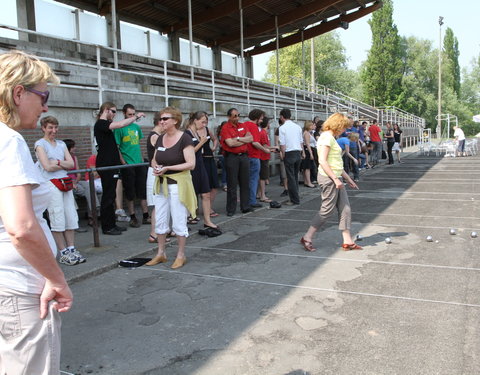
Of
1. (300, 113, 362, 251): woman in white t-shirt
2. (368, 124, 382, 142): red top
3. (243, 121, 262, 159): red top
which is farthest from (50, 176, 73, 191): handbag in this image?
(368, 124, 382, 142): red top

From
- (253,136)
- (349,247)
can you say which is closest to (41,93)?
(349,247)

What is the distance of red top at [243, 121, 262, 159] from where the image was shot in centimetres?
909

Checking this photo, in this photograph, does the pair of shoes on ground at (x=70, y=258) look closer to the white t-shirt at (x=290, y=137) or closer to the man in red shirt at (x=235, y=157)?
the man in red shirt at (x=235, y=157)

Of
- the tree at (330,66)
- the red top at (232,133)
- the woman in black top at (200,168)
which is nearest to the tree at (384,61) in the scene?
the tree at (330,66)

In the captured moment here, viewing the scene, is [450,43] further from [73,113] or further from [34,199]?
[34,199]

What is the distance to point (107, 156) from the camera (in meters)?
7.10

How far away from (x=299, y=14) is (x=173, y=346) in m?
21.4

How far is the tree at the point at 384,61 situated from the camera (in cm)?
5788

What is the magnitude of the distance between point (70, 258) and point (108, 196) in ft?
5.58

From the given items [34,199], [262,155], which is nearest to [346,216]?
[262,155]

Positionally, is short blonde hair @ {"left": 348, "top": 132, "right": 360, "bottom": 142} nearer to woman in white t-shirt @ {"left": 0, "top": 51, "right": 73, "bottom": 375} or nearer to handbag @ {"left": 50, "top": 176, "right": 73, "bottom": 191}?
handbag @ {"left": 50, "top": 176, "right": 73, "bottom": 191}

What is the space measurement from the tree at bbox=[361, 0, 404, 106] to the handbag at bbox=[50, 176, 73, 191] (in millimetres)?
56846

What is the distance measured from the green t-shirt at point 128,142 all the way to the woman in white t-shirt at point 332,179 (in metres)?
3.14

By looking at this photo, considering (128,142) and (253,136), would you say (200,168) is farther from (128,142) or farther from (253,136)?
(253,136)
